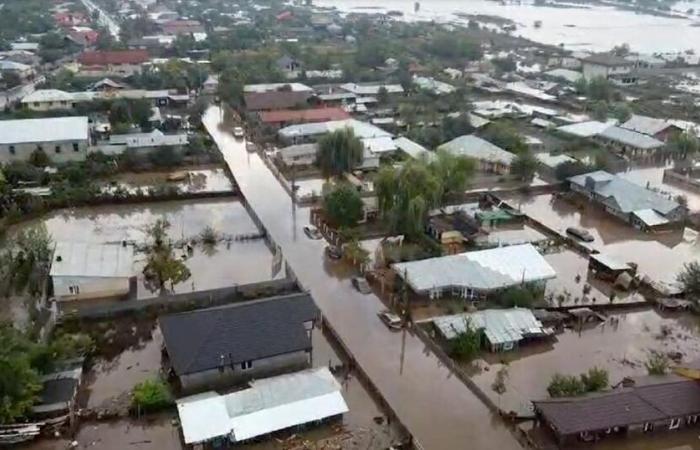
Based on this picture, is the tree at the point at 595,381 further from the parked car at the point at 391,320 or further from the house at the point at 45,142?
the house at the point at 45,142

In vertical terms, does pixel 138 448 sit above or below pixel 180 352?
below

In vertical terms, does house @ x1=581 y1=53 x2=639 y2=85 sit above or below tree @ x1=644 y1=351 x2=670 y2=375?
above

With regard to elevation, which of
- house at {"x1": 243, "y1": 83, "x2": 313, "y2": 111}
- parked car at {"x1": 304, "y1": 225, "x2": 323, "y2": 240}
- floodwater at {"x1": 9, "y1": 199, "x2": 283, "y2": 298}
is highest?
house at {"x1": 243, "y1": 83, "x2": 313, "y2": 111}

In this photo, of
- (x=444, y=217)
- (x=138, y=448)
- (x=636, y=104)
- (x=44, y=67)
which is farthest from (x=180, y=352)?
(x=44, y=67)

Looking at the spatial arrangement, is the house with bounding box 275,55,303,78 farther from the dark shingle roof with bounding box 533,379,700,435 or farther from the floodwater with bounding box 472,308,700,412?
the dark shingle roof with bounding box 533,379,700,435

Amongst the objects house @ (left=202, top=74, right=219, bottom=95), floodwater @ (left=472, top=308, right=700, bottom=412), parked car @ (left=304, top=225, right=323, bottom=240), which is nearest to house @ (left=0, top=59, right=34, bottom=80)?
house @ (left=202, top=74, right=219, bottom=95)

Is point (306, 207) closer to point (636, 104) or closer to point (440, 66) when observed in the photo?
point (636, 104)

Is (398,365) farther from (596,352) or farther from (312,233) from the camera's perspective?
(312,233)
